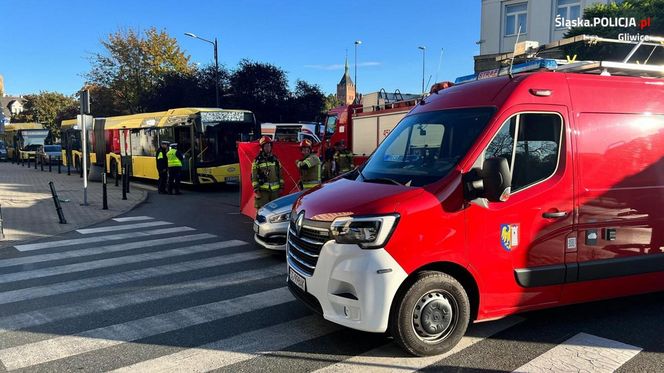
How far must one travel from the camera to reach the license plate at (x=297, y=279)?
13.7 ft

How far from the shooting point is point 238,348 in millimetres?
4133

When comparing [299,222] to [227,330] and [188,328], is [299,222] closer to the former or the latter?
[227,330]

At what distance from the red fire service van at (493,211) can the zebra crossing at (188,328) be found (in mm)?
→ 394

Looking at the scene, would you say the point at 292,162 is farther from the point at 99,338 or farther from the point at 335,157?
the point at 99,338

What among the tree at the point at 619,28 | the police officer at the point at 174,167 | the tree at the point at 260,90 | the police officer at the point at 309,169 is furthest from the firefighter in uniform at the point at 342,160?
the tree at the point at 260,90

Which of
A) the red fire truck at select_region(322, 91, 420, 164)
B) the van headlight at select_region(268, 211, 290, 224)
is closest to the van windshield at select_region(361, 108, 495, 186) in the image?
the van headlight at select_region(268, 211, 290, 224)

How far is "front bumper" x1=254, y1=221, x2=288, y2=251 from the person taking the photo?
7.33 metres

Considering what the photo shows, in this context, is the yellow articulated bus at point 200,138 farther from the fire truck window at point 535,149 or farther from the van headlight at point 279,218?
the fire truck window at point 535,149

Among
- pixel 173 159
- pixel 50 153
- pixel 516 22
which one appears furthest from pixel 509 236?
pixel 50 153

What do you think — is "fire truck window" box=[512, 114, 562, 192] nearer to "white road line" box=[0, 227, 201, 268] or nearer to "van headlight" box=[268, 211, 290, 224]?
"van headlight" box=[268, 211, 290, 224]

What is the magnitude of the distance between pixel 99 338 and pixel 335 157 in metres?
8.34

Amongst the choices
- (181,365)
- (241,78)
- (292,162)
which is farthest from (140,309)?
(241,78)

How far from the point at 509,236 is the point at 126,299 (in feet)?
13.7

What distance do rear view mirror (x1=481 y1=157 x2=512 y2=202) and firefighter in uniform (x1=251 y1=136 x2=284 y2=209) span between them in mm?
5780
